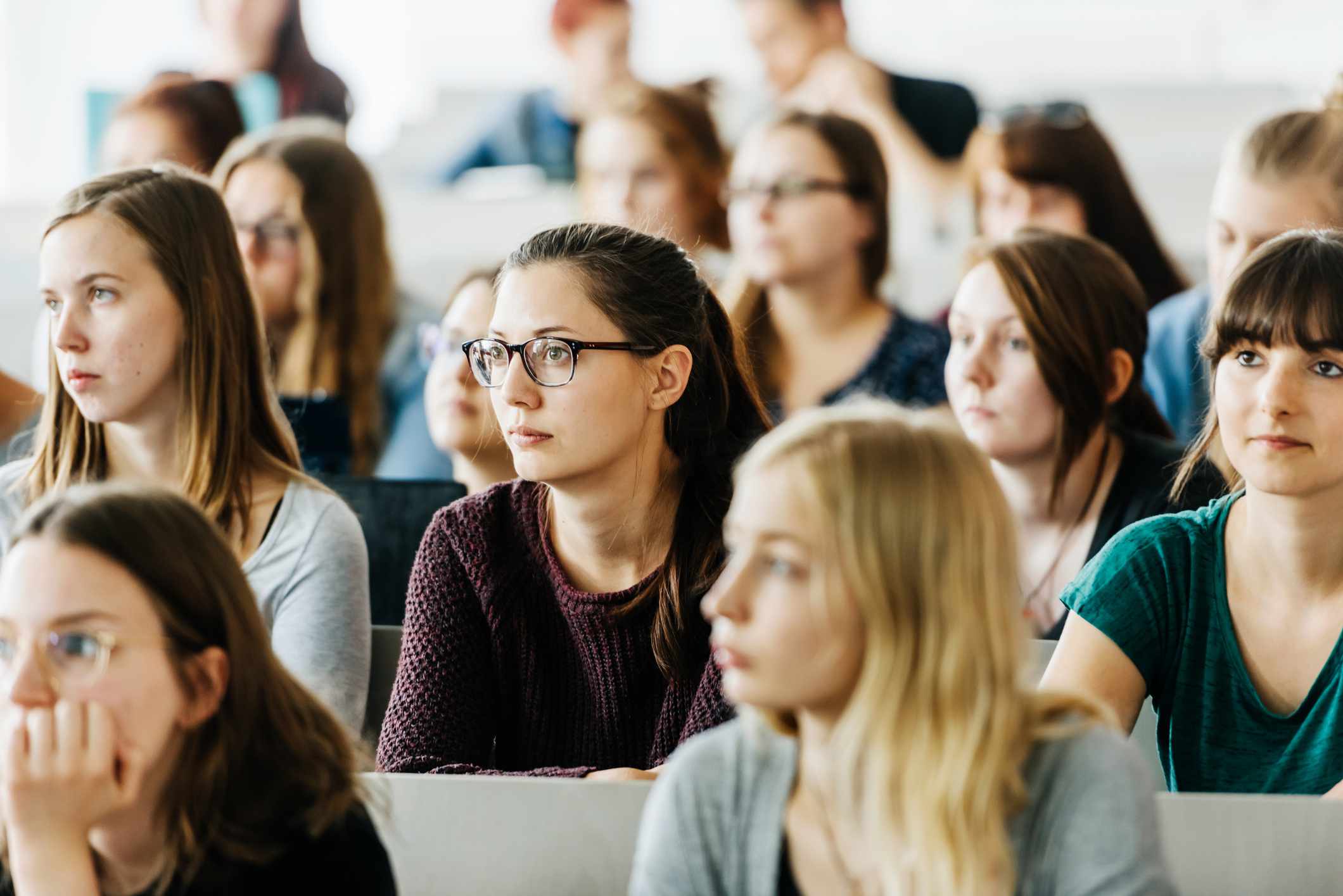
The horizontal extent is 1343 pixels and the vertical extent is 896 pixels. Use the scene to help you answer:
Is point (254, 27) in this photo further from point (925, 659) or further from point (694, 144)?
point (925, 659)

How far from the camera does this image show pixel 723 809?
1.21m

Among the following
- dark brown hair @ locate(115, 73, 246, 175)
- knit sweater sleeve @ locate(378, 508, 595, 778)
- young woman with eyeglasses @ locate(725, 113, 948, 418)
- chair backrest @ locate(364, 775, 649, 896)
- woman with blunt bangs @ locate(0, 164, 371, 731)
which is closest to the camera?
chair backrest @ locate(364, 775, 649, 896)

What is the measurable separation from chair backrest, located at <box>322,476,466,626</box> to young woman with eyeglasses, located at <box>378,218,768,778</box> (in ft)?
1.45

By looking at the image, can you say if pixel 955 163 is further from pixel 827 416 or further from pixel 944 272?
pixel 827 416

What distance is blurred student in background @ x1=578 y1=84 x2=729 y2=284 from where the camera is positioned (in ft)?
13.2

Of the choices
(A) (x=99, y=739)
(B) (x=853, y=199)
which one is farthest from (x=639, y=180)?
(A) (x=99, y=739)

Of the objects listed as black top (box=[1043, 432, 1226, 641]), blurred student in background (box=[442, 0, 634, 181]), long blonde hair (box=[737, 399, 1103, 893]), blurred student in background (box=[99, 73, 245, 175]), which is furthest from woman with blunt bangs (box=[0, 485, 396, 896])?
blurred student in background (box=[442, 0, 634, 181])

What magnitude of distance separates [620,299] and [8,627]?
850 mm

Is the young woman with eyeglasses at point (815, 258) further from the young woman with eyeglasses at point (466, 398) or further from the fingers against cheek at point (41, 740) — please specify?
the fingers against cheek at point (41, 740)

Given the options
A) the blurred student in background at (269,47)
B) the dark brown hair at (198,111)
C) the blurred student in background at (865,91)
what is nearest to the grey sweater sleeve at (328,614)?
the dark brown hair at (198,111)

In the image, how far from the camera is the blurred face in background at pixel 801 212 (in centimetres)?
368

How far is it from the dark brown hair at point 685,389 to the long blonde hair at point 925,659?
0.67m

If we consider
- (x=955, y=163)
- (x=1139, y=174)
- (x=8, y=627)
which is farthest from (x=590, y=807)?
(x=1139, y=174)

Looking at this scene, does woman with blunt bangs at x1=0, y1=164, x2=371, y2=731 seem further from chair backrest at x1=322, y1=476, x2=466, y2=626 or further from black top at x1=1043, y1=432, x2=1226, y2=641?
black top at x1=1043, y1=432, x2=1226, y2=641
